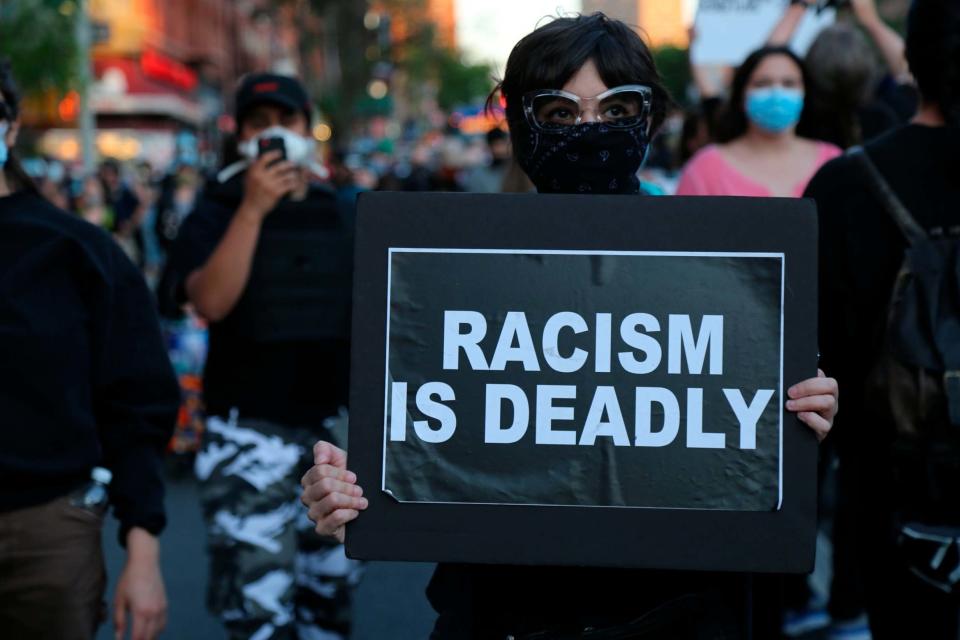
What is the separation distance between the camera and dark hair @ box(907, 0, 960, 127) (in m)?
3.07

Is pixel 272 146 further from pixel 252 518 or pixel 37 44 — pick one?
pixel 37 44

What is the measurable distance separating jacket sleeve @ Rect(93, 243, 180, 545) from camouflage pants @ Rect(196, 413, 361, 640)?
103cm

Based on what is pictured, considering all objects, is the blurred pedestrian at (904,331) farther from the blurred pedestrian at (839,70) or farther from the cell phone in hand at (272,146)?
the blurred pedestrian at (839,70)

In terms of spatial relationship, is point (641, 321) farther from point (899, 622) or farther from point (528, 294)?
point (899, 622)

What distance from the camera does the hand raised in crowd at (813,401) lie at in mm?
2072

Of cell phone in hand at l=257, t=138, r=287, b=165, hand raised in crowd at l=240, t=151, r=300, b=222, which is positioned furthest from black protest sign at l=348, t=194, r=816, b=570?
cell phone in hand at l=257, t=138, r=287, b=165

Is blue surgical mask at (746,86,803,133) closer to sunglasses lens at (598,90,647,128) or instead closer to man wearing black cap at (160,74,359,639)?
man wearing black cap at (160,74,359,639)

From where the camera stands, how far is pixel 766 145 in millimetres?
4711

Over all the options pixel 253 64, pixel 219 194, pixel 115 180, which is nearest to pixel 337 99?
pixel 115 180

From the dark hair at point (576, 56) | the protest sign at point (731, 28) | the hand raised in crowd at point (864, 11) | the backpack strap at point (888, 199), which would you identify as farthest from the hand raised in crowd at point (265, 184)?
the protest sign at point (731, 28)

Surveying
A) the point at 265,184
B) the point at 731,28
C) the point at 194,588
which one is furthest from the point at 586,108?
the point at 731,28

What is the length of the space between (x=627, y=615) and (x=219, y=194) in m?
2.88

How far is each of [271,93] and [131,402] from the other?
6.16ft

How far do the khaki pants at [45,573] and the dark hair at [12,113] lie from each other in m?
0.75
